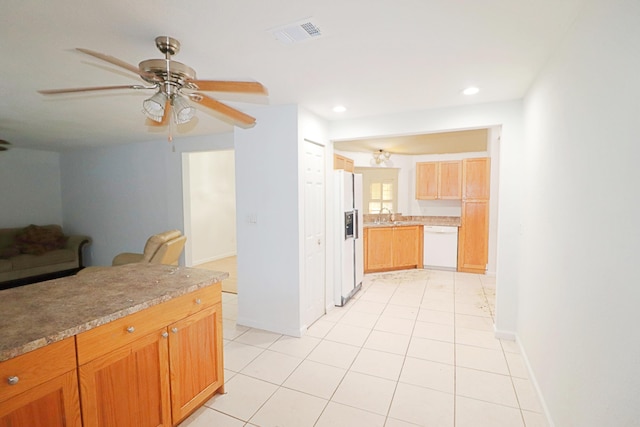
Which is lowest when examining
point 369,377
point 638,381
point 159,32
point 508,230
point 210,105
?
point 369,377

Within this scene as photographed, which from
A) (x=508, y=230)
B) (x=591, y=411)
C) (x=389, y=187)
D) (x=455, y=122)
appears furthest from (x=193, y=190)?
(x=591, y=411)

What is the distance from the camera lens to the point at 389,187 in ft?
21.5

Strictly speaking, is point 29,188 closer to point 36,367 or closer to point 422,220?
point 36,367

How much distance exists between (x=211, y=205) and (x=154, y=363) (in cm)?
541

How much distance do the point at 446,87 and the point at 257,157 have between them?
1919 mm

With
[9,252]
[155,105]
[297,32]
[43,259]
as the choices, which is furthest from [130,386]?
[9,252]

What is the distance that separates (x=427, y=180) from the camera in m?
5.83

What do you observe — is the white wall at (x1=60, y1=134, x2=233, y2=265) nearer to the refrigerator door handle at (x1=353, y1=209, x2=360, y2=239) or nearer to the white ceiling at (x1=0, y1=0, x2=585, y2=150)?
the white ceiling at (x1=0, y1=0, x2=585, y2=150)

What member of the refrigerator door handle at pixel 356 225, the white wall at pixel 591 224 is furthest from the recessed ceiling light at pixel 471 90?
the refrigerator door handle at pixel 356 225

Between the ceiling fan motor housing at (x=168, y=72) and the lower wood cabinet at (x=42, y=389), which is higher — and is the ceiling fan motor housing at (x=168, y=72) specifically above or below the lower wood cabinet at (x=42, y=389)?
above

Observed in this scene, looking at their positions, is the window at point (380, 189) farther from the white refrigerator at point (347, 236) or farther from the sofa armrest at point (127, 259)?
the sofa armrest at point (127, 259)

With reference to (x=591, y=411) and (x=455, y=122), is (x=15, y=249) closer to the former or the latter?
(x=455, y=122)

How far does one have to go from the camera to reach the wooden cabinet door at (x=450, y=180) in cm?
555

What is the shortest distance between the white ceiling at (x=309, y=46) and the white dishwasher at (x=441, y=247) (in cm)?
311
